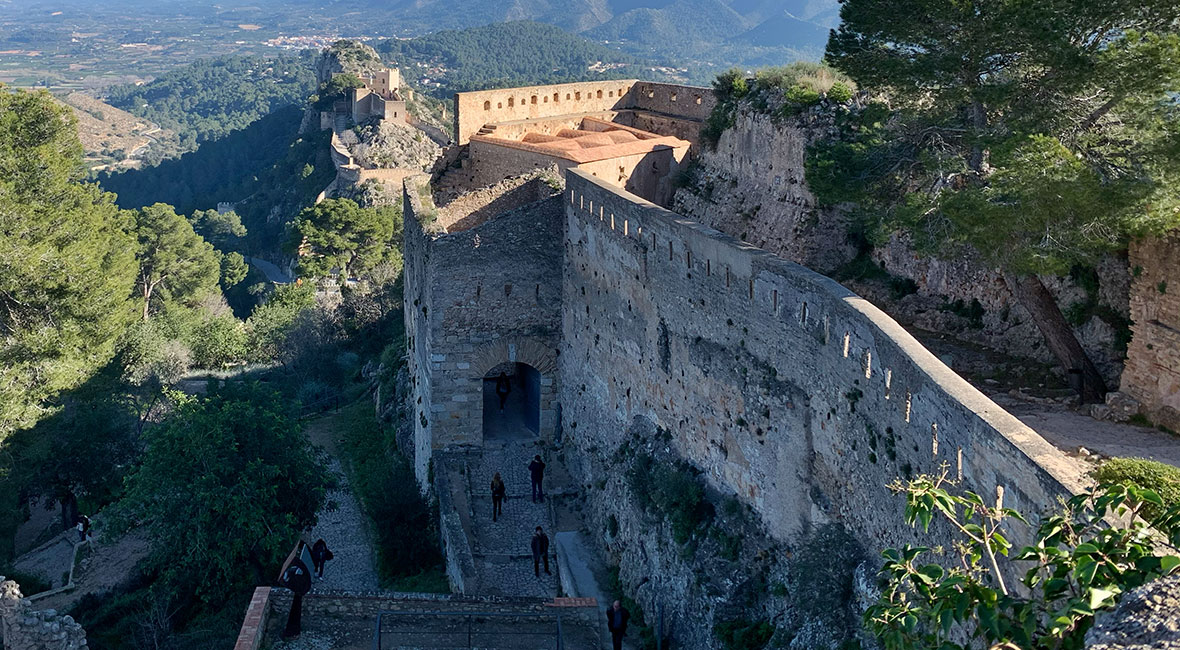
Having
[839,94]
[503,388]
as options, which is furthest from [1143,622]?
[503,388]

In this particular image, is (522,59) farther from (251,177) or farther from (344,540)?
(344,540)

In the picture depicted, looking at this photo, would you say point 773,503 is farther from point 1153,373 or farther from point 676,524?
point 1153,373

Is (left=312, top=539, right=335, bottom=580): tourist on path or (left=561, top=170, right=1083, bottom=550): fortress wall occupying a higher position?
(left=561, top=170, right=1083, bottom=550): fortress wall

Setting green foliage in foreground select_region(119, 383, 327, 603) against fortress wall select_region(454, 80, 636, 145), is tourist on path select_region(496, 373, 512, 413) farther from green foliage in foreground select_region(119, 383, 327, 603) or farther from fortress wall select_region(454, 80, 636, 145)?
fortress wall select_region(454, 80, 636, 145)

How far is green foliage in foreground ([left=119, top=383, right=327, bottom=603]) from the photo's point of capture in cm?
1600

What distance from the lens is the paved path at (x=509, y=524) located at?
48.9ft

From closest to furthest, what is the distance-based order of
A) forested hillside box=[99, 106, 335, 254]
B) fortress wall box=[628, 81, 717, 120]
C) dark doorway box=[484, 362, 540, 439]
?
dark doorway box=[484, 362, 540, 439] → fortress wall box=[628, 81, 717, 120] → forested hillside box=[99, 106, 335, 254]

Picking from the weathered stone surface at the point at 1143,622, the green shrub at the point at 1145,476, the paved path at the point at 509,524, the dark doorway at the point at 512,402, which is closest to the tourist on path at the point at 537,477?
the paved path at the point at 509,524

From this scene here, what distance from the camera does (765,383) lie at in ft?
38.3

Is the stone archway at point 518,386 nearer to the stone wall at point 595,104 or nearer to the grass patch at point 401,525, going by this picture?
the grass patch at point 401,525

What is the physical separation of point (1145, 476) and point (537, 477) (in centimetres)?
1038

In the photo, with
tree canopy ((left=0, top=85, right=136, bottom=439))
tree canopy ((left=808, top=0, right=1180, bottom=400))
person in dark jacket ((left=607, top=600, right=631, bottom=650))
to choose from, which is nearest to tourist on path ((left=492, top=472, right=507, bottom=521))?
person in dark jacket ((left=607, top=600, right=631, bottom=650))

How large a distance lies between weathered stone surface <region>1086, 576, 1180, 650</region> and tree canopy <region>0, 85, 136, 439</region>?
2060 cm

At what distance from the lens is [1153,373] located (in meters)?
10.8
